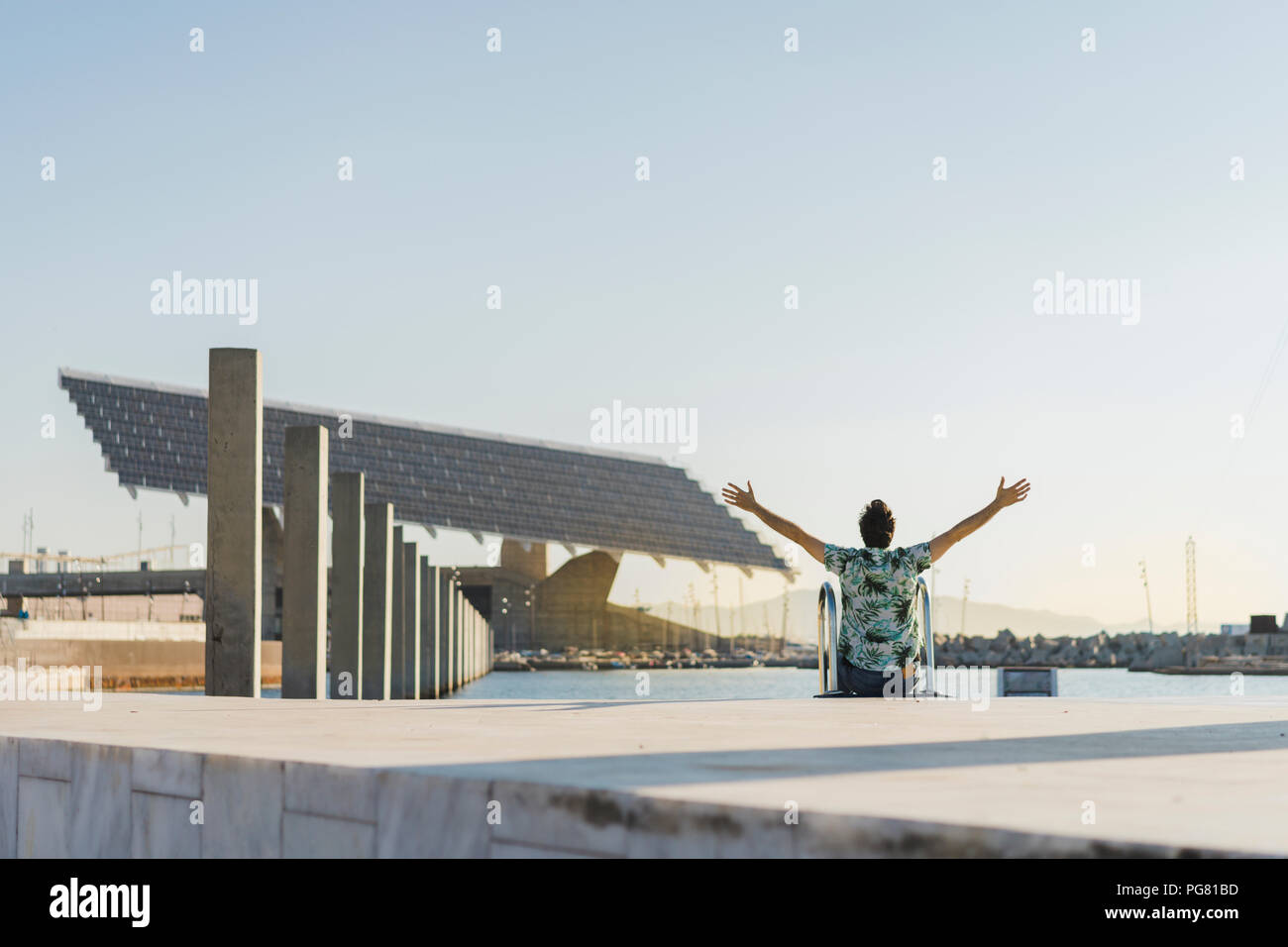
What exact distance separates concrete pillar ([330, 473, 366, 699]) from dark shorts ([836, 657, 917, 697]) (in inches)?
356

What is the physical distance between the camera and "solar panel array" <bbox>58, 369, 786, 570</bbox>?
89.5 meters

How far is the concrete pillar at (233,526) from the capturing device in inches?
380

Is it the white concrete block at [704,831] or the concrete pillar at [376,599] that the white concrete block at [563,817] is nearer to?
the white concrete block at [704,831]

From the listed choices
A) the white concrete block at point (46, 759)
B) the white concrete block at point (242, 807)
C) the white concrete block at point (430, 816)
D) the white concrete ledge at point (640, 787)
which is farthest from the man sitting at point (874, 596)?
the white concrete block at point (430, 816)

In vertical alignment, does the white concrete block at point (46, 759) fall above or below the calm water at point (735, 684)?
above

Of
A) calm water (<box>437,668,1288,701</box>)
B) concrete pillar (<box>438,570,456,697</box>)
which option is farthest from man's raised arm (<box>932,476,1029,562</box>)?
calm water (<box>437,668,1288,701</box>)

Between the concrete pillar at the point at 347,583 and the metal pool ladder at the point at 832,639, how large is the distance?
28.8ft

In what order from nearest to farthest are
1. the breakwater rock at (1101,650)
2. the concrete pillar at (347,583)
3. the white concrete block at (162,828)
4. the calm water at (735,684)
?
the white concrete block at (162,828) → the concrete pillar at (347,583) → the calm water at (735,684) → the breakwater rock at (1101,650)

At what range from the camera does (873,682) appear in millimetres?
7691
